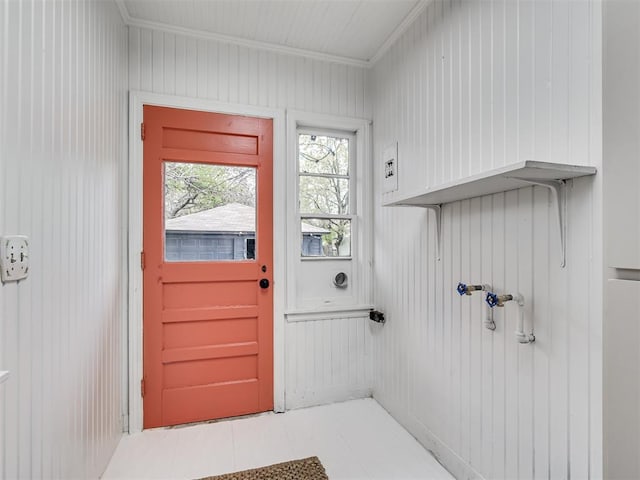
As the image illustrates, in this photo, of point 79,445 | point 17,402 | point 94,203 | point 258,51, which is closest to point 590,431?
point 17,402

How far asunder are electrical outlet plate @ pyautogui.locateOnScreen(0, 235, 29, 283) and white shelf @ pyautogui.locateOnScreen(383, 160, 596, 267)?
145 centimetres

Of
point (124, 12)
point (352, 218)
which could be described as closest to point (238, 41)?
point (124, 12)

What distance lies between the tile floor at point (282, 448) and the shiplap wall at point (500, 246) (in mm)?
152

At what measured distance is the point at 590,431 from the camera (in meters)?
1.15

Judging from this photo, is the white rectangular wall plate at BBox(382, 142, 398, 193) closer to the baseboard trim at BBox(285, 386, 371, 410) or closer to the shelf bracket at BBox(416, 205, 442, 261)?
the shelf bracket at BBox(416, 205, 442, 261)

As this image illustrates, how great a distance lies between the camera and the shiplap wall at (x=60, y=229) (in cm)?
97

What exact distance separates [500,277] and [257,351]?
1.64 metres

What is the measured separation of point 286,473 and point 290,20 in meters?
2.60

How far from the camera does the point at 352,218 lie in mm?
2660

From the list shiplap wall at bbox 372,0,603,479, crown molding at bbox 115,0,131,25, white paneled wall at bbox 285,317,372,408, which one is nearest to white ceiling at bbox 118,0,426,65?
crown molding at bbox 115,0,131,25

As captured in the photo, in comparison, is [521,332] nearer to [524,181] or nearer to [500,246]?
[500,246]

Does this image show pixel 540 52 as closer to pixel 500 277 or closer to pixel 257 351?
pixel 500 277

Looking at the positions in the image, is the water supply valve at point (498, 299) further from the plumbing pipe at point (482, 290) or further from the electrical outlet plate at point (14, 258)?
the electrical outlet plate at point (14, 258)

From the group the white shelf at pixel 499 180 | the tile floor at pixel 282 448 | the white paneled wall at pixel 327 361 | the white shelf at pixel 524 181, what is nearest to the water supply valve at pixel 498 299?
the white shelf at pixel 524 181
